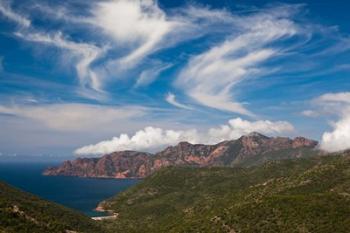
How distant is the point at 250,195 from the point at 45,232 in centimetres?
8895

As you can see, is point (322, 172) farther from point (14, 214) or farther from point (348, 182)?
point (14, 214)

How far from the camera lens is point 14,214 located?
431ft

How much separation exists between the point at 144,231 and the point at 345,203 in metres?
87.6

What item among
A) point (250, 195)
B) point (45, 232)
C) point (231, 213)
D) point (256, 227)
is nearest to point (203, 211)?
point (250, 195)

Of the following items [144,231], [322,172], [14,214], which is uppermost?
[322,172]

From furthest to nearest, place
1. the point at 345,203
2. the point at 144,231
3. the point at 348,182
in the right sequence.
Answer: the point at 144,231, the point at 348,182, the point at 345,203

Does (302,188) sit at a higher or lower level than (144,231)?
higher

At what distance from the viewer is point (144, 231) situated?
7520 inches

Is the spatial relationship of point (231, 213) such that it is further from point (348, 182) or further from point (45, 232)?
point (45, 232)

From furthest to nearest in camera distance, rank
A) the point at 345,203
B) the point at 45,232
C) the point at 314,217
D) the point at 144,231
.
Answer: the point at 144,231, the point at 345,203, the point at 314,217, the point at 45,232

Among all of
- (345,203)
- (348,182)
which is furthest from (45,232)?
(348,182)

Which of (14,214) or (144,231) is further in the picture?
(144,231)

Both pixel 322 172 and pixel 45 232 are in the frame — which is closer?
pixel 45 232

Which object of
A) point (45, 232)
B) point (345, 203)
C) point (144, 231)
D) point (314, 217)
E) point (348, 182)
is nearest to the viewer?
point (45, 232)
